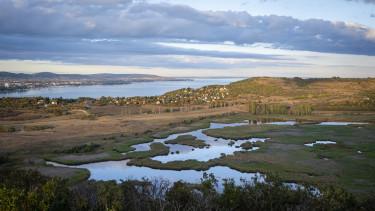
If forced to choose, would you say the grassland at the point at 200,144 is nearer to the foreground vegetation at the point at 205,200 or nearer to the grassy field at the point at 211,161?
the grassy field at the point at 211,161

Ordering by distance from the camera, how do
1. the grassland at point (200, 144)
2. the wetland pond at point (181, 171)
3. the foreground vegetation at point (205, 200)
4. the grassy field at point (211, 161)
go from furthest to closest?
the grassland at point (200, 144)
the grassy field at point (211, 161)
the wetland pond at point (181, 171)
the foreground vegetation at point (205, 200)

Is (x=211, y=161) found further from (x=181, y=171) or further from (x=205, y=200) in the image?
(x=205, y=200)

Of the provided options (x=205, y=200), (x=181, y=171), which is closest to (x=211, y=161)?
(x=181, y=171)

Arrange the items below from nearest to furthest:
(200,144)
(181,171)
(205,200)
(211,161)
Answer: (205,200)
(181,171)
(211,161)
(200,144)

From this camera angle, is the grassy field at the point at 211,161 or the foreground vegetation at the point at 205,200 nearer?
the foreground vegetation at the point at 205,200

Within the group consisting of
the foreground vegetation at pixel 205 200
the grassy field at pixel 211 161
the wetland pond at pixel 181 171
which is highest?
the foreground vegetation at pixel 205 200

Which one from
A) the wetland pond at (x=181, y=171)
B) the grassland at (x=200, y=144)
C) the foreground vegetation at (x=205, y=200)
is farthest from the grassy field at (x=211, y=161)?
the foreground vegetation at (x=205, y=200)

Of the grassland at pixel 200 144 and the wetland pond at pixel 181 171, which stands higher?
the grassland at pixel 200 144

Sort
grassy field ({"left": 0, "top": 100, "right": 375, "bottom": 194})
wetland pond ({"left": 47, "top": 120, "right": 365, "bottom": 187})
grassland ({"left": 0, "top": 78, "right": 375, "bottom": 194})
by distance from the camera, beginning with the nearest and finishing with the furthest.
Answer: wetland pond ({"left": 47, "top": 120, "right": 365, "bottom": 187})
grassy field ({"left": 0, "top": 100, "right": 375, "bottom": 194})
grassland ({"left": 0, "top": 78, "right": 375, "bottom": 194})

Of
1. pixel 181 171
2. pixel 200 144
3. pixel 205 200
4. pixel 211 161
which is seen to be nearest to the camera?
pixel 205 200

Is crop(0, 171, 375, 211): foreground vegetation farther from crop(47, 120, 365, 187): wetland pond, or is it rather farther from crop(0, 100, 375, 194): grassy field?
crop(0, 100, 375, 194): grassy field

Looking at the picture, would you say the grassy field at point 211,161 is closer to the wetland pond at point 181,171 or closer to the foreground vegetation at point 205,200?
the wetland pond at point 181,171

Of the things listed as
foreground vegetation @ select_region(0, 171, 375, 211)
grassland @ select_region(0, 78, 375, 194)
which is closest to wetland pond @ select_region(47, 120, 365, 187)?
grassland @ select_region(0, 78, 375, 194)

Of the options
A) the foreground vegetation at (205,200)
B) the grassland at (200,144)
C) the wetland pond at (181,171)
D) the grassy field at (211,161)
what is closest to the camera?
the foreground vegetation at (205,200)
